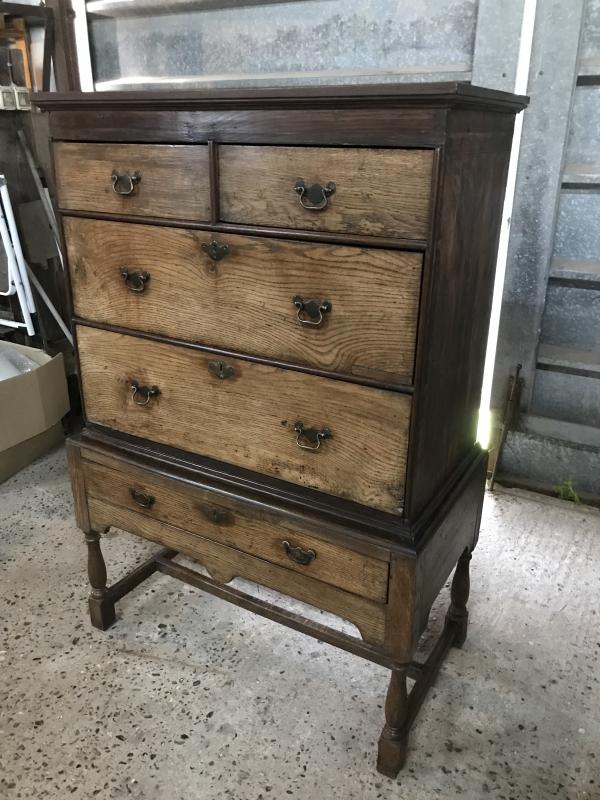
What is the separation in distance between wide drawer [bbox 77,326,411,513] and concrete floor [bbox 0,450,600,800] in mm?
651

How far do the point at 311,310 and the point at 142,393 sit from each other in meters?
0.53

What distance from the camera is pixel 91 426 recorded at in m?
1.71

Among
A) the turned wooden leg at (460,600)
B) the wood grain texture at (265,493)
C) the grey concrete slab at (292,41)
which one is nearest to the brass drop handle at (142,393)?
the wood grain texture at (265,493)

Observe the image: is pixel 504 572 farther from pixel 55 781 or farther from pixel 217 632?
pixel 55 781

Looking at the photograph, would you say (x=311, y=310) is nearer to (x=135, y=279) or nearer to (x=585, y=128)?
(x=135, y=279)

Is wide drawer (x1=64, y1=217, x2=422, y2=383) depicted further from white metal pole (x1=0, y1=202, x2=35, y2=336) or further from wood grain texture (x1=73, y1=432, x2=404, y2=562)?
white metal pole (x1=0, y1=202, x2=35, y2=336)

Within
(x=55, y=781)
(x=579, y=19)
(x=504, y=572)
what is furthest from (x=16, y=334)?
(x=579, y=19)

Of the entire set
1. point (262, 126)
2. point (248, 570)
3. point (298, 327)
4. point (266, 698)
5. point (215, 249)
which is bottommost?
point (266, 698)

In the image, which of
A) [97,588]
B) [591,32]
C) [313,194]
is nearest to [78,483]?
[97,588]

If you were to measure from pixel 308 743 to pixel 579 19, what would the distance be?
222 cm

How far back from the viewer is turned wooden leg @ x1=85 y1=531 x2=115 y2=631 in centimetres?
184

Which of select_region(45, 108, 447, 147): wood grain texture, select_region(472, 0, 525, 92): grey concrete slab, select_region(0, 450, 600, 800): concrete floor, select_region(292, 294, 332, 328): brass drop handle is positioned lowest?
select_region(0, 450, 600, 800): concrete floor

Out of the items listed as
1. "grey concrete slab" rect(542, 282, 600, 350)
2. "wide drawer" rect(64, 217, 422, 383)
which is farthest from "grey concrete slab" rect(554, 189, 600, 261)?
"wide drawer" rect(64, 217, 422, 383)

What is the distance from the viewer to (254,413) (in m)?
1.41
